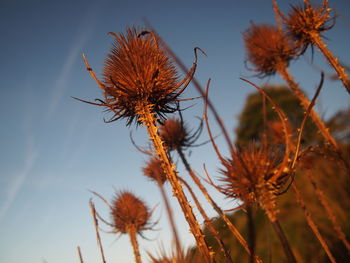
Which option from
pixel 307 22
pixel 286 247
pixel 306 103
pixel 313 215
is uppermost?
pixel 307 22

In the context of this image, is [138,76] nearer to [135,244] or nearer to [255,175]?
[255,175]

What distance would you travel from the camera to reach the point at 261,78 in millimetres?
4660

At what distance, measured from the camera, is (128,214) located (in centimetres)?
450

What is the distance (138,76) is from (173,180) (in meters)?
0.94

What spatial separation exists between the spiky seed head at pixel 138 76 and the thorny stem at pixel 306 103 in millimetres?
2452

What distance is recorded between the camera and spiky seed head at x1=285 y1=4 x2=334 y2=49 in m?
3.51

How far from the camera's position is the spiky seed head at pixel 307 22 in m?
3.51

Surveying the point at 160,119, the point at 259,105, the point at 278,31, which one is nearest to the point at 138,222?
the point at 160,119

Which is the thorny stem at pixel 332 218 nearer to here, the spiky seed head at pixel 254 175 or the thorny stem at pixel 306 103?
the thorny stem at pixel 306 103

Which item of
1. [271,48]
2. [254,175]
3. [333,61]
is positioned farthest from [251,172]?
[271,48]

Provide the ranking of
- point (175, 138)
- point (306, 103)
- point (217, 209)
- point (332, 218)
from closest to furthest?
point (217, 209), point (332, 218), point (306, 103), point (175, 138)

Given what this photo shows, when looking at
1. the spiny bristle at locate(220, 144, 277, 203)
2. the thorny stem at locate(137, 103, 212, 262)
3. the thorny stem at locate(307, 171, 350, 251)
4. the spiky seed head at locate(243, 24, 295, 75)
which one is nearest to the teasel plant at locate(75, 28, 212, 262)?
the thorny stem at locate(137, 103, 212, 262)

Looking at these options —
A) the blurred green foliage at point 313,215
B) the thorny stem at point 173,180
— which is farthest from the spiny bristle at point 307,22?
the thorny stem at point 173,180

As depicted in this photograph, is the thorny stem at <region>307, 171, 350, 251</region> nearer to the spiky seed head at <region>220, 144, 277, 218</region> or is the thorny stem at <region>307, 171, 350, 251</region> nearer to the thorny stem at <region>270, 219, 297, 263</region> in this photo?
the spiky seed head at <region>220, 144, 277, 218</region>
